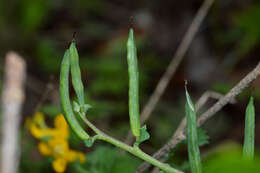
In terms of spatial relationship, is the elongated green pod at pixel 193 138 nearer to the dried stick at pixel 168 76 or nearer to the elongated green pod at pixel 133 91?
the elongated green pod at pixel 133 91

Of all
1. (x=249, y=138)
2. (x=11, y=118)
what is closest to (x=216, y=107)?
(x=249, y=138)

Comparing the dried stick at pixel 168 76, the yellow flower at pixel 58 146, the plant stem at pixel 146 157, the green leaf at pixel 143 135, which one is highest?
the dried stick at pixel 168 76

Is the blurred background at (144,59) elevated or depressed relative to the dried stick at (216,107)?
elevated

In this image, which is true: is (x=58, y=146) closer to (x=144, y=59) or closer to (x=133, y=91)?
(x=133, y=91)

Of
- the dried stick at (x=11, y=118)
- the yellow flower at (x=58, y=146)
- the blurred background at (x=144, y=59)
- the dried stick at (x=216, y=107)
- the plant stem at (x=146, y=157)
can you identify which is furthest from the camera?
the blurred background at (x=144, y=59)

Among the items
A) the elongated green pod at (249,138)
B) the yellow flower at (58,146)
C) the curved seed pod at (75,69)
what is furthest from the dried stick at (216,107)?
the yellow flower at (58,146)

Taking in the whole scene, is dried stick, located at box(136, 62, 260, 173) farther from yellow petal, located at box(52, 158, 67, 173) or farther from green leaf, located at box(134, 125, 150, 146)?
yellow petal, located at box(52, 158, 67, 173)
